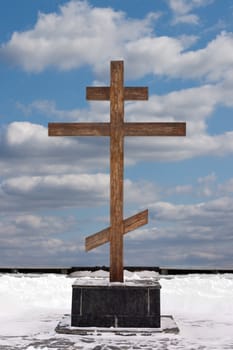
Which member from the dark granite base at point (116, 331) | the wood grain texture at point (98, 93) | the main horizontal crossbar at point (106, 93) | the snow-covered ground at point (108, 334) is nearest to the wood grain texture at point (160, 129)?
the main horizontal crossbar at point (106, 93)

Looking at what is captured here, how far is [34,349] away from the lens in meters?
7.56

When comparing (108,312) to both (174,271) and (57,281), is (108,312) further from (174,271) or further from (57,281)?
(174,271)

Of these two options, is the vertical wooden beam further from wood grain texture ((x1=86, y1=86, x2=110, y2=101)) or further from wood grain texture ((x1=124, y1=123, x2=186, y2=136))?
wood grain texture ((x1=86, y1=86, x2=110, y2=101))

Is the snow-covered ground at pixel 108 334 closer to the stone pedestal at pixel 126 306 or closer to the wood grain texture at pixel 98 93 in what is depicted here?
the stone pedestal at pixel 126 306

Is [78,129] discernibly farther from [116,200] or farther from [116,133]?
[116,200]

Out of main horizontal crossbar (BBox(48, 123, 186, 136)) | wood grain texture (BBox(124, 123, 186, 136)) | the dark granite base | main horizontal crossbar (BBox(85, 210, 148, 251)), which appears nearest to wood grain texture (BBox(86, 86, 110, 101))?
main horizontal crossbar (BBox(48, 123, 186, 136))

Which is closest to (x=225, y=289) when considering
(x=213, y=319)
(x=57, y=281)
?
(x=213, y=319)

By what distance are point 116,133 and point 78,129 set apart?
68 cm

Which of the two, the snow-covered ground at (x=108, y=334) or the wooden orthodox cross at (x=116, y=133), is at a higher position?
the wooden orthodox cross at (x=116, y=133)

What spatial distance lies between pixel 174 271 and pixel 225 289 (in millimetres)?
3970

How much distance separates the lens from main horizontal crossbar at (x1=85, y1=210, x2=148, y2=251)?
953 centimetres

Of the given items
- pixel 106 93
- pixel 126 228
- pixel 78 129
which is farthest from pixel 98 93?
pixel 126 228

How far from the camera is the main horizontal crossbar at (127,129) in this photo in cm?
973

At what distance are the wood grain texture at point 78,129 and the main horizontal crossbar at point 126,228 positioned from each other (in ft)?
5.04
